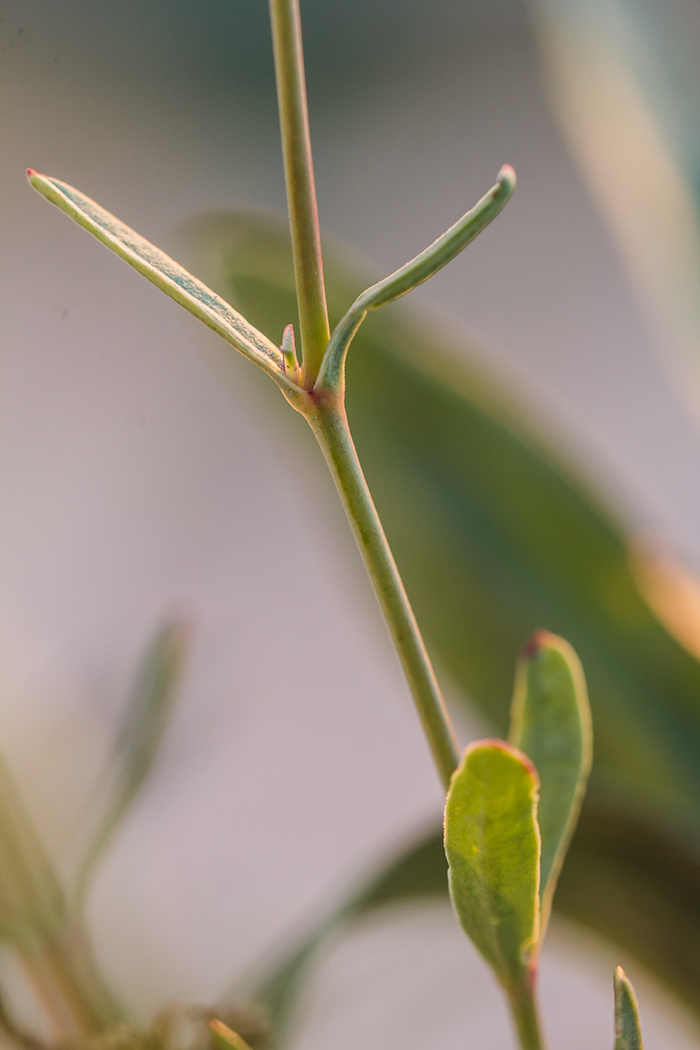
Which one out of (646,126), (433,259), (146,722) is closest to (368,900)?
(146,722)

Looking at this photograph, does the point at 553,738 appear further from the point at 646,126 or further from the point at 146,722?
the point at 646,126

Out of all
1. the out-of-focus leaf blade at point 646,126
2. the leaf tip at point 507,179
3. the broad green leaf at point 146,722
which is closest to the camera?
the leaf tip at point 507,179

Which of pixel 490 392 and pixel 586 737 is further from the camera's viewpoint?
→ pixel 490 392

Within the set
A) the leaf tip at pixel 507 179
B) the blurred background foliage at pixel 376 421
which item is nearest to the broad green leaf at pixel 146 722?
the blurred background foliage at pixel 376 421

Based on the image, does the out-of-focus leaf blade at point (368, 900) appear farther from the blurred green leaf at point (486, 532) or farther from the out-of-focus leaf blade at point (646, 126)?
the out-of-focus leaf blade at point (646, 126)

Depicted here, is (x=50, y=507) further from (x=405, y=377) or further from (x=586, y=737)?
(x=586, y=737)

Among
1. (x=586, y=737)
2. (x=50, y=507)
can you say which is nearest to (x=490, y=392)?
(x=586, y=737)

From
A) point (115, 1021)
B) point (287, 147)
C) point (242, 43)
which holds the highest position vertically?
point (242, 43)

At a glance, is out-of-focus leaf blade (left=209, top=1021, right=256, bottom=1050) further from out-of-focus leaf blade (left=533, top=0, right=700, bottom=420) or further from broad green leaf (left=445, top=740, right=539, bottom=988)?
out-of-focus leaf blade (left=533, top=0, right=700, bottom=420)
